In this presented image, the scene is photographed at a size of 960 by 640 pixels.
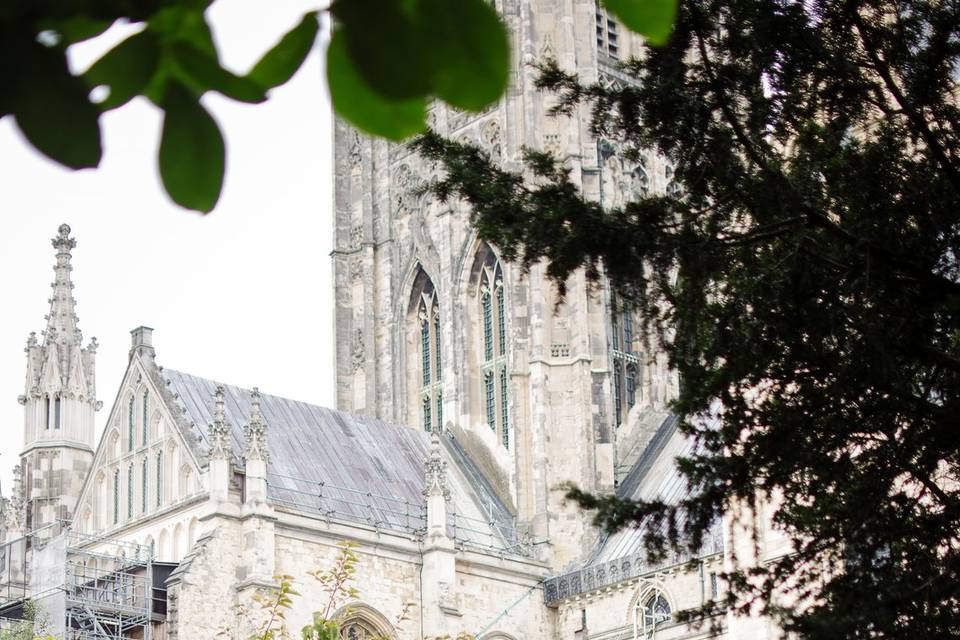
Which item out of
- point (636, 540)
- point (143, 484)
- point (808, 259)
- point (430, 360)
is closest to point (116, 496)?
point (143, 484)

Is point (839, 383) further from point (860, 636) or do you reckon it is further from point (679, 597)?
point (679, 597)

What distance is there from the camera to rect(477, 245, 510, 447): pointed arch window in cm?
3538

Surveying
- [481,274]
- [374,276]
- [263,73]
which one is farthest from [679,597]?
[263,73]

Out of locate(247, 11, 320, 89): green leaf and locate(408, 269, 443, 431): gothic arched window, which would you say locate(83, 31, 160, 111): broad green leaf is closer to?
locate(247, 11, 320, 89): green leaf

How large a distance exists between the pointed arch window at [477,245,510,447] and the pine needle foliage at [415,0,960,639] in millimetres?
24557

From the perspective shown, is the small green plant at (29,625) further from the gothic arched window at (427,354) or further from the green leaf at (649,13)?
the green leaf at (649,13)

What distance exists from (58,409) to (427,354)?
8217 millimetres

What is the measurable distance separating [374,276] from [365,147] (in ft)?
11.0

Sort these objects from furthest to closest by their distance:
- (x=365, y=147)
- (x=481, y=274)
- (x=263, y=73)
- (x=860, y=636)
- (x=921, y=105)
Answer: (x=365, y=147) < (x=481, y=274) < (x=921, y=105) < (x=860, y=636) < (x=263, y=73)

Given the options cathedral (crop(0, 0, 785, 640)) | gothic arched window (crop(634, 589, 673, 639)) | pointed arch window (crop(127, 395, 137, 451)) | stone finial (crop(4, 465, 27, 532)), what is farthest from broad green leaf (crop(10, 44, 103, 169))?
stone finial (crop(4, 465, 27, 532))

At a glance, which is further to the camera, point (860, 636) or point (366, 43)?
point (860, 636)

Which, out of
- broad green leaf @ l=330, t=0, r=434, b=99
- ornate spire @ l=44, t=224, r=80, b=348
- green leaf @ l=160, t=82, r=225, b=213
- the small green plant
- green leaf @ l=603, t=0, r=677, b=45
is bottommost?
green leaf @ l=160, t=82, r=225, b=213

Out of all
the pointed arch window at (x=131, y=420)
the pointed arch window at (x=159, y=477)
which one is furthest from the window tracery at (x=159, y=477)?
the pointed arch window at (x=131, y=420)

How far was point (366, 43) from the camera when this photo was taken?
1740 mm
